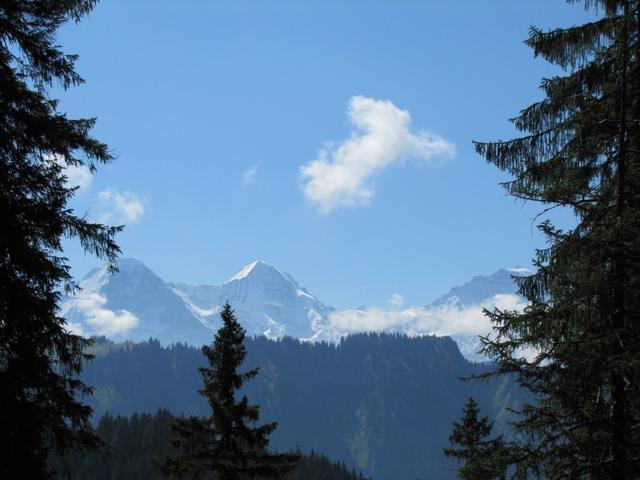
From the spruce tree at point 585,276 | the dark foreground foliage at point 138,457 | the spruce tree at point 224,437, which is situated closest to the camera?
the spruce tree at point 585,276

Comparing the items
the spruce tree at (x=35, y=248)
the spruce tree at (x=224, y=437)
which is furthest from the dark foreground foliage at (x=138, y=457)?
the spruce tree at (x=35, y=248)

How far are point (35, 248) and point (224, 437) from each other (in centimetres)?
1305

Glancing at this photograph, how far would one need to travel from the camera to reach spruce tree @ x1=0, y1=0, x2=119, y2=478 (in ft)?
40.0

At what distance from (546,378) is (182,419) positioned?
1571 cm

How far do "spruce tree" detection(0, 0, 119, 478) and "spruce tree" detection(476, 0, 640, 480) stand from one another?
8.40 m

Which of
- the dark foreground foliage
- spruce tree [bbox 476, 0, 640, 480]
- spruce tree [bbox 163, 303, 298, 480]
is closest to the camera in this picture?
spruce tree [bbox 476, 0, 640, 480]

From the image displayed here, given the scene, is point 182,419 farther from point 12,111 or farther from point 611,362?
point 611,362

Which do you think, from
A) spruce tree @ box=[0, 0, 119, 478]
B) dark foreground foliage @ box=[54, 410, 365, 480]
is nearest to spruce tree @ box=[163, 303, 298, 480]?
spruce tree @ box=[0, 0, 119, 478]

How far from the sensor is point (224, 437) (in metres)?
24.0

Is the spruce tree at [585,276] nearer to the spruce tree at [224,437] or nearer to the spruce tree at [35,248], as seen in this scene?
the spruce tree at [35,248]

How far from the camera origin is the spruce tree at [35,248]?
12.2 meters

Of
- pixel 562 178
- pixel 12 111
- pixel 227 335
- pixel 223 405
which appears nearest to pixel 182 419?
pixel 223 405

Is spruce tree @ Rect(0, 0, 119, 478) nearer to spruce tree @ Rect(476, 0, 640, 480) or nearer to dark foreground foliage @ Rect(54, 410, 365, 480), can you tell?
spruce tree @ Rect(476, 0, 640, 480)

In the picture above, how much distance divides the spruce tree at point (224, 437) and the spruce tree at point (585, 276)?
1329 centimetres
